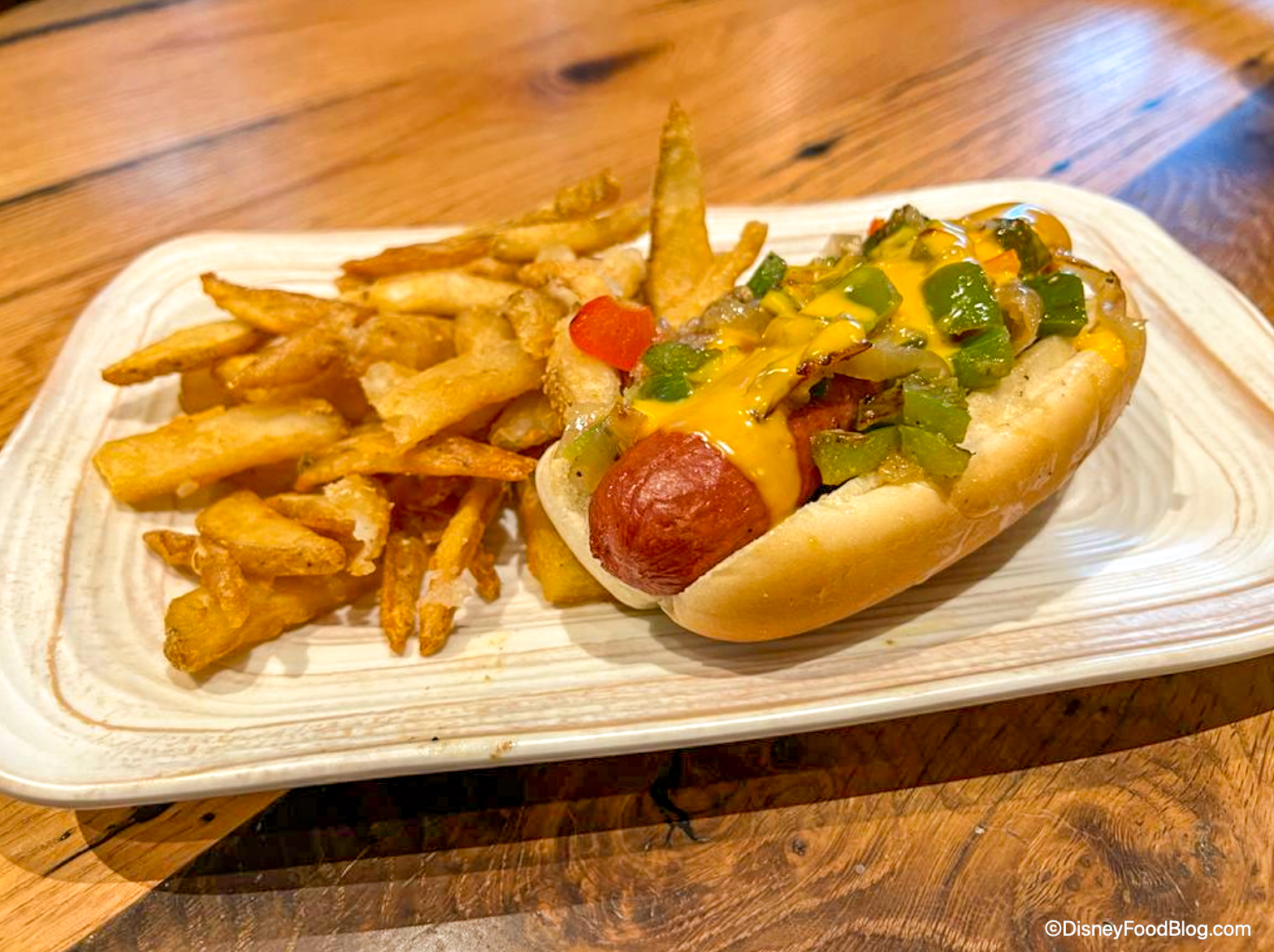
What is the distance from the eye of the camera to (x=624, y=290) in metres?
2.77

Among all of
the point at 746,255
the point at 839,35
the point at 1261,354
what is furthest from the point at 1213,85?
the point at 746,255

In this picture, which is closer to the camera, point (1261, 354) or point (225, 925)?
point (225, 925)

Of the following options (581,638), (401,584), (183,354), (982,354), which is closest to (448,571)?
(401,584)

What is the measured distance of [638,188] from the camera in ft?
14.8

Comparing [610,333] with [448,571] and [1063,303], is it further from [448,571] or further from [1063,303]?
[1063,303]

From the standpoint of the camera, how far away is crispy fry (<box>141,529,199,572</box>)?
2.46 m

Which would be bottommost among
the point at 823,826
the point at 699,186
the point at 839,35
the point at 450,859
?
the point at 823,826

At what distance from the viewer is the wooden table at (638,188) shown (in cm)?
196

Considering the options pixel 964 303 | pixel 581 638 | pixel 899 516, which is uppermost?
pixel 964 303

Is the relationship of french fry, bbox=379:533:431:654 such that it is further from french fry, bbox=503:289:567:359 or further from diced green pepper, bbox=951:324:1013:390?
diced green pepper, bbox=951:324:1013:390

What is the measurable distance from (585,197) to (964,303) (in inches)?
48.6

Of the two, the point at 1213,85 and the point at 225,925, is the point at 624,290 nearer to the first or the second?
the point at 225,925

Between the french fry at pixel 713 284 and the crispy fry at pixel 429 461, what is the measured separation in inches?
23.2

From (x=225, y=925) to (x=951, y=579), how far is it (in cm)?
190
